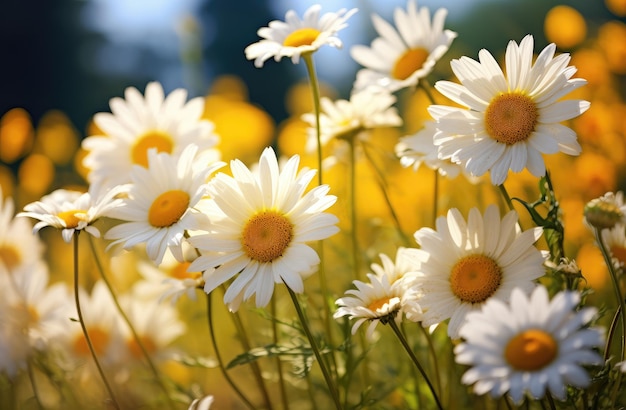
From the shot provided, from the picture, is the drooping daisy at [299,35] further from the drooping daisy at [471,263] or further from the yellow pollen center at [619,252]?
the yellow pollen center at [619,252]

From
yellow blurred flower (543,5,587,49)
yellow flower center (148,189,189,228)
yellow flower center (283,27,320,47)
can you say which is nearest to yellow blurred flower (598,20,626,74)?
yellow blurred flower (543,5,587,49)

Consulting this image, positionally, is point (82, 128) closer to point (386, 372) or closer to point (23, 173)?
point (23, 173)

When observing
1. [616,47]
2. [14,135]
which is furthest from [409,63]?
[14,135]

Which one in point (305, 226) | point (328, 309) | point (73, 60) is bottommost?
point (328, 309)

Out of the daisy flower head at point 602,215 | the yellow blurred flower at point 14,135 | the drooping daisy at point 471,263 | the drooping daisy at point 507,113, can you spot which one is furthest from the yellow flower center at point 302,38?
the yellow blurred flower at point 14,135

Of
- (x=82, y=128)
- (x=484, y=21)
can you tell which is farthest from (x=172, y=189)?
(x=82, y=128)

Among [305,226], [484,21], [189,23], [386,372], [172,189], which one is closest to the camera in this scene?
[305,226]

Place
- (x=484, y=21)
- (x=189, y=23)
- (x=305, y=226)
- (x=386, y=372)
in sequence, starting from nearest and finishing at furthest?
(x=305, y=226) < (x=386, y=372) < (x=189, y=23) < (x=484, y=21)
